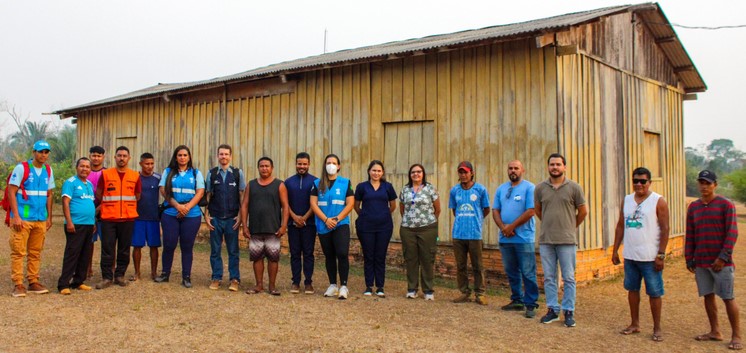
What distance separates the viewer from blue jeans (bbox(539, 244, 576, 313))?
19.7 feet

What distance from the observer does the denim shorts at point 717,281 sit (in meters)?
5.27

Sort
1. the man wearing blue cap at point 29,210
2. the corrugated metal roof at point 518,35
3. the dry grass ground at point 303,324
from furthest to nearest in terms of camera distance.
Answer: the corrugated metal roof at point 518,35 < the man wearing blue cap at point 29,210 < the dry grass ground at point 303,324

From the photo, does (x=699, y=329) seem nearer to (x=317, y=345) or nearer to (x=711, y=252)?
(x=711, y=252)

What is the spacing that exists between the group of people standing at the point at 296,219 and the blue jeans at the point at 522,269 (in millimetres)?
11

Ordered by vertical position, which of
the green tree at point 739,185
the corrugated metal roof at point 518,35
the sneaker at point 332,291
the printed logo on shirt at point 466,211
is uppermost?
the corrugated metal roof at point 518,35

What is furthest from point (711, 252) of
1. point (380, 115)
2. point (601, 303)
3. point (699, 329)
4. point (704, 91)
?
point (704, 91)

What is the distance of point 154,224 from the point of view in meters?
7.55

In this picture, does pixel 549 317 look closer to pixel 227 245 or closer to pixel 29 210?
pixel 227 245

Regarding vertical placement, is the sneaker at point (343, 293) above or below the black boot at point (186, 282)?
below

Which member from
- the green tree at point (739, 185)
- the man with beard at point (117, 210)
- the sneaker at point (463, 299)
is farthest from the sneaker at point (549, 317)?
the green tree at point (739, 185)

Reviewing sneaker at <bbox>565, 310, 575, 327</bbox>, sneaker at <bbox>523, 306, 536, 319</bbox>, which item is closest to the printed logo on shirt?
sneaker at <bbox>523, 306, 536, 319</bbox>

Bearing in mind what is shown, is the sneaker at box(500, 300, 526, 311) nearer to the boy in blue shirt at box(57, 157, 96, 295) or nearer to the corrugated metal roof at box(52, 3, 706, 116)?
the corrugated metal roof at box(52, 3, 706, 116)

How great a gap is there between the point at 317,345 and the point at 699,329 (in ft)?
13.0

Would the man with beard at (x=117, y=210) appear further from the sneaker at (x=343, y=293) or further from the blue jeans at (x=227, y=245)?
the sneaker at (x=343, y=293)
